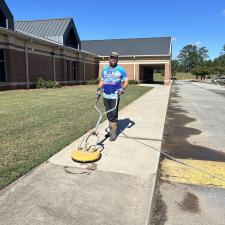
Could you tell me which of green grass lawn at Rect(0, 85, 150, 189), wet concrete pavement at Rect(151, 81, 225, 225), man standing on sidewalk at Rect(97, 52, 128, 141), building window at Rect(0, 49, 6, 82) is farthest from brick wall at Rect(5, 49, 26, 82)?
wet concrete pavement at Rect(151, 81, 225, 225)

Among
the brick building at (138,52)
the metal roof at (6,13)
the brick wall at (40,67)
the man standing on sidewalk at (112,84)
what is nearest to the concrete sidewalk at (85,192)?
the man standing on sidewalk at (112,84)

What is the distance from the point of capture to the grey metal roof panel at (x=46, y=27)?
3092 cm

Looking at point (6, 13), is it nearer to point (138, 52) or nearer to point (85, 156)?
point (85, 156)

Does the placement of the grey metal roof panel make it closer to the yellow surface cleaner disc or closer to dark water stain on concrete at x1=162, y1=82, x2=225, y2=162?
dark water stain on concrete at x1=162, y1=82, x2=225, y2=162

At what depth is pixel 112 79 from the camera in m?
5.89

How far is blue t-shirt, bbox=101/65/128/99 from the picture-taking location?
5875mm

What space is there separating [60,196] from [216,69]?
88638mm

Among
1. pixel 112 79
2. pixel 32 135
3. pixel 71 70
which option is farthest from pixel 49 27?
pixel 112 79

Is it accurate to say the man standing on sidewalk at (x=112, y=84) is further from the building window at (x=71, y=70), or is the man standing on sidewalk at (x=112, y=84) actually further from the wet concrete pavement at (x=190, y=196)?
the building window at (x=71, y=70)

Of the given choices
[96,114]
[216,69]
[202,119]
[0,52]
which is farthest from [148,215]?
[216,69]

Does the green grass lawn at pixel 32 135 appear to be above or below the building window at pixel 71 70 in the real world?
below

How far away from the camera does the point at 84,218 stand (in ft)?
9.59

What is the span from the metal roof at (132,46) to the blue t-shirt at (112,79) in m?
33.4

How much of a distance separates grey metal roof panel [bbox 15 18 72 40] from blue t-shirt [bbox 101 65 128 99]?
85.1 feet
